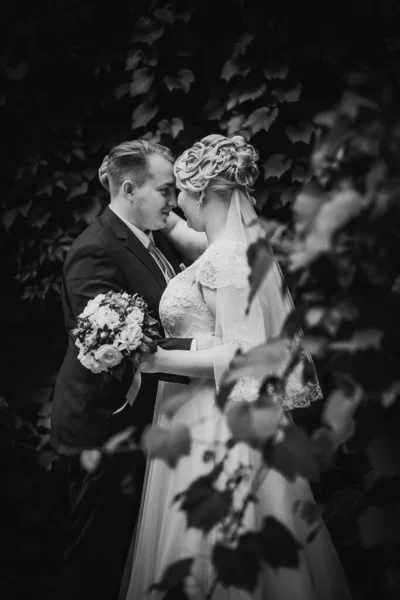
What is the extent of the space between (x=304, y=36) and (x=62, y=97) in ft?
4.68

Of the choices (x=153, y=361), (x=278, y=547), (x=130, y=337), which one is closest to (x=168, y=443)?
(x=278, y=547)

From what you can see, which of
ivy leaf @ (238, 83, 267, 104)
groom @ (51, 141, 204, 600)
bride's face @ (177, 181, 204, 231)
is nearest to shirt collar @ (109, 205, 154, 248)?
groom @ (51, 141, 204, 600)

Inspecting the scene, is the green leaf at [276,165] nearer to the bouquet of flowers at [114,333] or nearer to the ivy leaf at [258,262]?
the bouquet of flowers at [114,333]

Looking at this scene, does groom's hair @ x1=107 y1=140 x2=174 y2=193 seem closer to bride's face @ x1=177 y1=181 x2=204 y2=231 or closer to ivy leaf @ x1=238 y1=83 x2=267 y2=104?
bride's face @ x1=177 y1=181 x2=204 y2=231

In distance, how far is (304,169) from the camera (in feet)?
10.9

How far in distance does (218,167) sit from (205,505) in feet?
5.87

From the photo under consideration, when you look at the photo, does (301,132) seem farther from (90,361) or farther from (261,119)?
(90,361)

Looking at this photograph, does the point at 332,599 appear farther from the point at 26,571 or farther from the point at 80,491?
the point at 26,571

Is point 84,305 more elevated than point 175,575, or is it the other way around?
point 175,575

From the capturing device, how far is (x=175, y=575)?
36.4 inches

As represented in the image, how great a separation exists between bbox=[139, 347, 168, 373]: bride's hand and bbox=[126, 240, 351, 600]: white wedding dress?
0.55 feet

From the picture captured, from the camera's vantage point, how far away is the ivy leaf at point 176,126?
3445 millimetres

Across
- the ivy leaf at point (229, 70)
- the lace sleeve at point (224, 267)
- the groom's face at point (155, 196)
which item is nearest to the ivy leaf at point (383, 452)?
the lace sleeve at point (224, 267)

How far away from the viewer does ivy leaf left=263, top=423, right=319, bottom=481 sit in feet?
3.13
